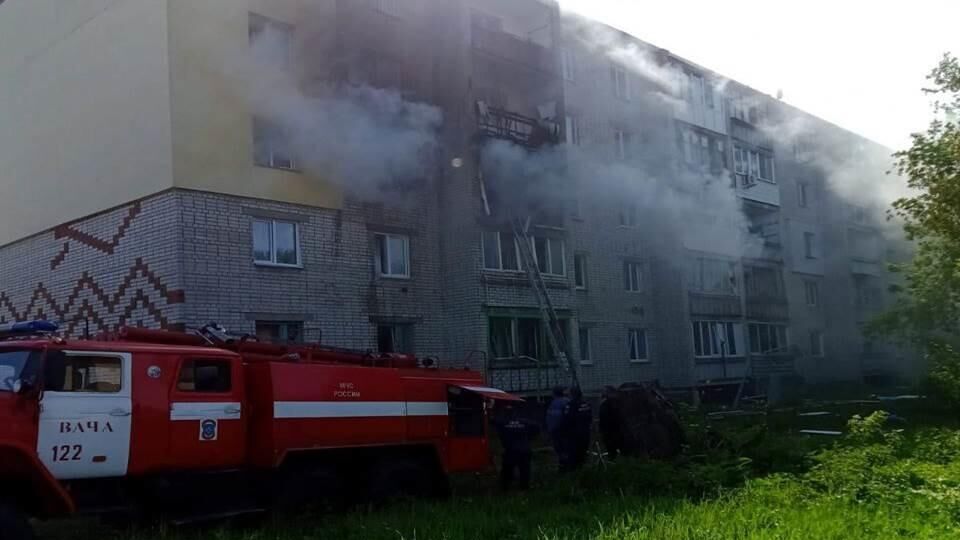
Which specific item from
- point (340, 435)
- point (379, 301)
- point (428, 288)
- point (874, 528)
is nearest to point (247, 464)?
Result: point (340, 435)

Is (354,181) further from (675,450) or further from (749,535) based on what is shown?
(749,535)

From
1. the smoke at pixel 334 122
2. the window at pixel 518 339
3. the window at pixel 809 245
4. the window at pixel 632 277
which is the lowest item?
the window at pixel 518 339

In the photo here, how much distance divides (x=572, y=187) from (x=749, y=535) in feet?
50.1

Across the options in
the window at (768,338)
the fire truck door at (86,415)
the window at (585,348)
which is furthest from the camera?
the window at (768,338)

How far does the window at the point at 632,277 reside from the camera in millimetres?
24562

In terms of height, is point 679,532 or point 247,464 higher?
point 247,464

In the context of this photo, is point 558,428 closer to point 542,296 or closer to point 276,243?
point 276,243

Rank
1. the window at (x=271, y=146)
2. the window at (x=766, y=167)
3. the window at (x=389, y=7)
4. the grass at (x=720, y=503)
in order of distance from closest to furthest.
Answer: the grass at (x=720, y=503) < the window at (x=271, y=146) < the window at (x=389, y=7) < the window at (x=766, y=167)

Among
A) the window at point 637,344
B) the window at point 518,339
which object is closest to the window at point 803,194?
the window at point 637,344

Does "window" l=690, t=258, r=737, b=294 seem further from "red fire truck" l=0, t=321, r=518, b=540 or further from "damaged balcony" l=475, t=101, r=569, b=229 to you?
"red fire truck" l=0, t=321, r=518, b=540

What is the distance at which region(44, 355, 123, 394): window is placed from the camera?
7.28m

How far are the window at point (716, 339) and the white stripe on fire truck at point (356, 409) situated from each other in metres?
17.7

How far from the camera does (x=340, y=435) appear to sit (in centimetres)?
925

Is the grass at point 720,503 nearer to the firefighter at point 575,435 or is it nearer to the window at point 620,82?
the firefighter at point 575,435
